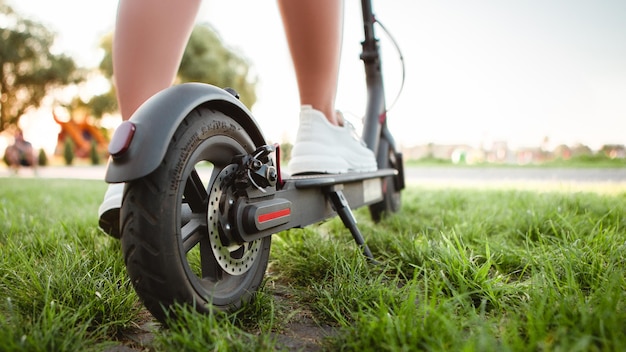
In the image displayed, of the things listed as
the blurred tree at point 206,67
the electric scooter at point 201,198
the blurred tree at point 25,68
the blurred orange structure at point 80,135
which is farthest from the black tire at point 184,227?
the blurred orange structure at point 80,135

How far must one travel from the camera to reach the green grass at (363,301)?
2.76 ft

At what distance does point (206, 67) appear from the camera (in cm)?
2258

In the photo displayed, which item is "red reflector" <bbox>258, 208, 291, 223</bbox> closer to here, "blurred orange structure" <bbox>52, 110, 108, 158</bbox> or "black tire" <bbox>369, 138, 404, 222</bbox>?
"black tire" <bbox>369, 138, 404, 222</bbox>

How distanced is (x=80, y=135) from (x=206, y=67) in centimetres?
1534

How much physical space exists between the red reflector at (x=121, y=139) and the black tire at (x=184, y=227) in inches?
2.8

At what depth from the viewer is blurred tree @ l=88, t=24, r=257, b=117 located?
22.6m

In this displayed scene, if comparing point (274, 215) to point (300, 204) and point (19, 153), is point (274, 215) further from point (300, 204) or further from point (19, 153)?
point (19, 153)

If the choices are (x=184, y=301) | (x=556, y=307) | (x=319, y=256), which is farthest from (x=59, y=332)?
(x=556, y=307)

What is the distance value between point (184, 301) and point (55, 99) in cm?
2756

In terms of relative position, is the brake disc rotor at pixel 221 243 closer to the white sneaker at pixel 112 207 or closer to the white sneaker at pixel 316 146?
the white sneaker at pixel 112 207

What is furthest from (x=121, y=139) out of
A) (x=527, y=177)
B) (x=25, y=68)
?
(x=25, y=68)

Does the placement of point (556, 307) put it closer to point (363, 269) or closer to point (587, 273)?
point (587, 273)

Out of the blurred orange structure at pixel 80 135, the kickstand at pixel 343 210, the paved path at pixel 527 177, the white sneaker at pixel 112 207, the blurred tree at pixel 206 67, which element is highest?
the blurred tree at pixel 206 67

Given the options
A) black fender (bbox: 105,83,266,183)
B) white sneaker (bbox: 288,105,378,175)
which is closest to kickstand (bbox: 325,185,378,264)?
white sneaker (bbox: 288,105,378,175)
